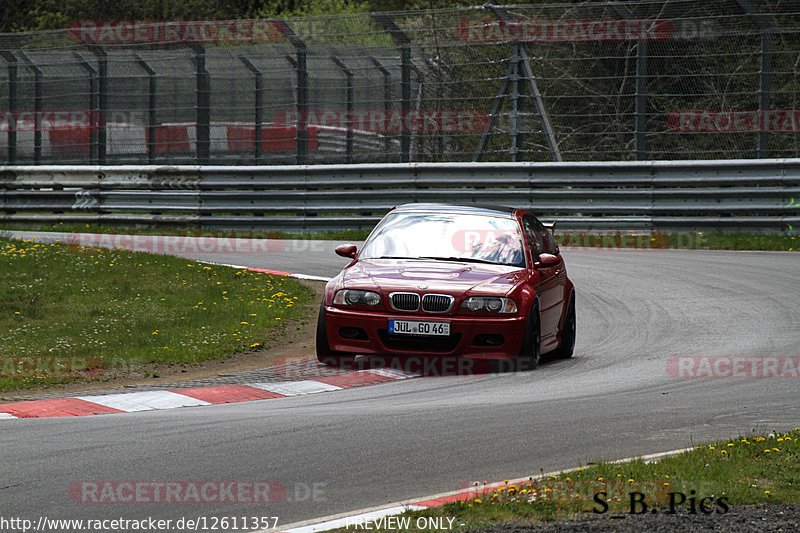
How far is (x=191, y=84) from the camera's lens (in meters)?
21.6

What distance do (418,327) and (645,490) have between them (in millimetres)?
4039

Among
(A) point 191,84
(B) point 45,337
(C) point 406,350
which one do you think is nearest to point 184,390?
(C) point 406,350

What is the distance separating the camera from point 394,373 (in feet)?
31.2

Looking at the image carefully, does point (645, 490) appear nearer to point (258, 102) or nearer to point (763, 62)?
point (763, 62)

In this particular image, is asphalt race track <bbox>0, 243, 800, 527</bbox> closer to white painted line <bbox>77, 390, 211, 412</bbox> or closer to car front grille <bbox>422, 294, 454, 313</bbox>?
white painted line <bbox>77, 390, 211, 412</bbox>

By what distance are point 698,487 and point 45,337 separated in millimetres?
7086

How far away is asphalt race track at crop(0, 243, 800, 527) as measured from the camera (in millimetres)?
5715

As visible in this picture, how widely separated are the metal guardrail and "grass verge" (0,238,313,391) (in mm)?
4806

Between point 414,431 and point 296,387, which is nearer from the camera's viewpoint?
point 414,431

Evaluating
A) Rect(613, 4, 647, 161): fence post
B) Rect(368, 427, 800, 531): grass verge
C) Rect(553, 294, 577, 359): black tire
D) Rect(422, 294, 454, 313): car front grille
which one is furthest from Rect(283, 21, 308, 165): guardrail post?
Rect(368, 427, 800, 531): grass verge

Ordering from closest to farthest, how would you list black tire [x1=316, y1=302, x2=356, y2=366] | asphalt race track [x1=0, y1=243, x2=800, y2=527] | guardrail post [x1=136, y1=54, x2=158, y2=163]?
1. asphalt race track [x1=0, y1=243, x2=800, y2=527]
2. black tire [x1=316, y1=302, x2=356, y2=366]
3. guardrail post [x1=136, y1=54, x2=158, y2=163]

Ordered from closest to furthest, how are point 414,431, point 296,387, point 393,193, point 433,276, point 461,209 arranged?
point 414,431, point 296,387, point 433,276, point 461,209, point 393,193

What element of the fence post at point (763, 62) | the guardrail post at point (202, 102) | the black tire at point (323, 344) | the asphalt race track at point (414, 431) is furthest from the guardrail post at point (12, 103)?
the asphalt race track at point (414, 431)

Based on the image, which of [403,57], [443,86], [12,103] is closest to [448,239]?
[443,86]
